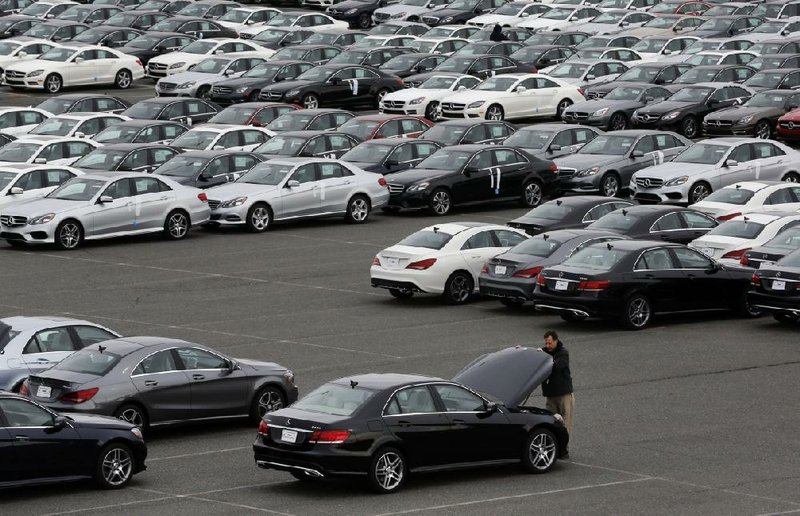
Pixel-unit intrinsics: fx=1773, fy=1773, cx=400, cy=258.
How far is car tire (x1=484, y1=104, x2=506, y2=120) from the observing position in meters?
49.1

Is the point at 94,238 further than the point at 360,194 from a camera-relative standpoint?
No

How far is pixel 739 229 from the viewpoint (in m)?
31.8

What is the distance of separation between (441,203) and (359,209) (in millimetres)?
1915

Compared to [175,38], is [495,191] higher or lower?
lower

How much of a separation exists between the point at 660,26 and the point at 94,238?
34144 mm

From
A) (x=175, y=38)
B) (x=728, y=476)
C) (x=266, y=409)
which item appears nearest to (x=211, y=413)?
(x=266, y=409)

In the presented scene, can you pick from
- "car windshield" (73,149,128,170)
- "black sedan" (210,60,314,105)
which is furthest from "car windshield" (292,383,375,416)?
"black sedan" (210,60,314,105)

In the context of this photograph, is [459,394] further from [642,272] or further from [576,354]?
[642,272]

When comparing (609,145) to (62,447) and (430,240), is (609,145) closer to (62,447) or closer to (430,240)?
(430,240)

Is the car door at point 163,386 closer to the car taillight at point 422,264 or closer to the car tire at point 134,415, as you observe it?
the car tire at point 134,415

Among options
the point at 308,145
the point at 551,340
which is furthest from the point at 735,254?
the point at 308,145

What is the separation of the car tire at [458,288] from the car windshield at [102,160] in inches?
482

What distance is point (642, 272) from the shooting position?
27891mm

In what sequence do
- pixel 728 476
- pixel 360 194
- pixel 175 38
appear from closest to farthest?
pixel 728 476
pixel 360 194
pixel 175 38
